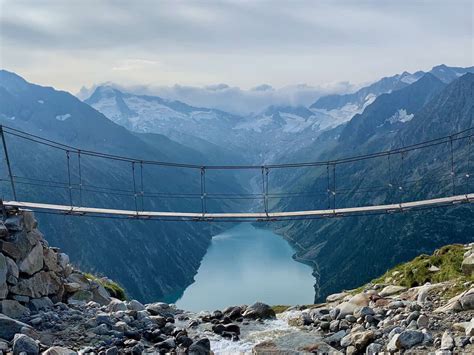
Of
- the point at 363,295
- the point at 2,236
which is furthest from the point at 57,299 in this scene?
the point at 363,295

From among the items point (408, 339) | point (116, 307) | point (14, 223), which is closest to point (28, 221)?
point (14, 223)

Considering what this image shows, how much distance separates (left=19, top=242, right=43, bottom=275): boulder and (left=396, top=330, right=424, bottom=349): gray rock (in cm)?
1046

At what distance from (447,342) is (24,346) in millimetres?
8964

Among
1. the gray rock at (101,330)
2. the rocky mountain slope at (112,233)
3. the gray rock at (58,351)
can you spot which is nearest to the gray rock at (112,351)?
the gray rock at (58,351)

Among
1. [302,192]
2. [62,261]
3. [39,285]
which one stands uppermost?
[62,261]

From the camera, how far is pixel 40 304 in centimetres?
1702

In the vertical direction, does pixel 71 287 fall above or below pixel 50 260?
below

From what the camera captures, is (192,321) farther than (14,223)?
Yes

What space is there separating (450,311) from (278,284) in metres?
94.1

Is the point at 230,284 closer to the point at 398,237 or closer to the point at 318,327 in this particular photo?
the point at 398,237

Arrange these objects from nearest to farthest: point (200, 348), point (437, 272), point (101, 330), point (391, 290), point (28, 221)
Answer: point (200, 348) < point (101, 330) < point (28, 221) < point (391, 290) < point (437, 272)

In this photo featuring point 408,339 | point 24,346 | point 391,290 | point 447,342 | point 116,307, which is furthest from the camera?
point 391,290

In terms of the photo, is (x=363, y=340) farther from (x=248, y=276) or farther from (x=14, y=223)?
(x=248, y=276)

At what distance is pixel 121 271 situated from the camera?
124688 millimetres
